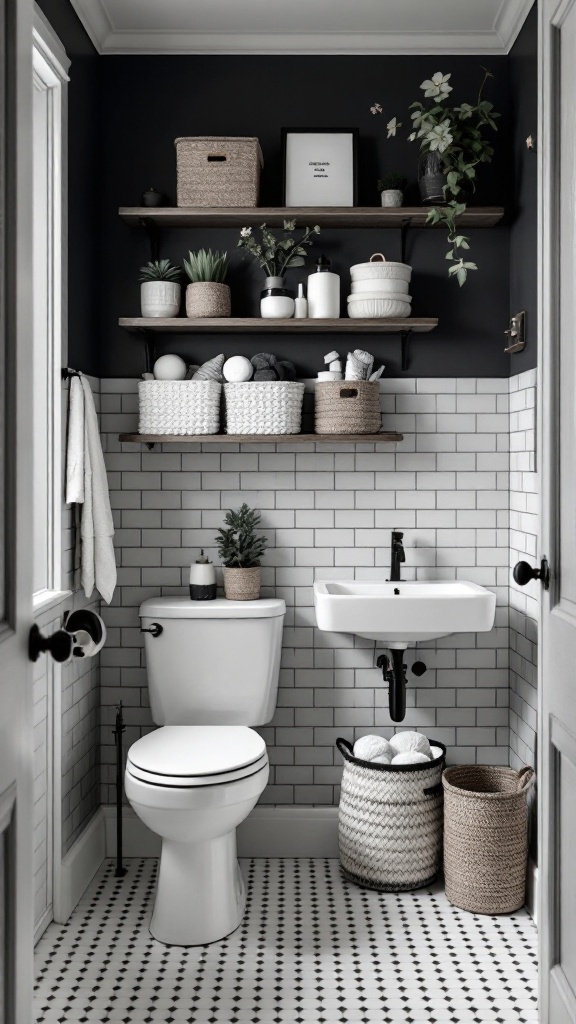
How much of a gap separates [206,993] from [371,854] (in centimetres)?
73

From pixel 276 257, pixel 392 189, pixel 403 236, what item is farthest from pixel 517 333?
pixel 276 257

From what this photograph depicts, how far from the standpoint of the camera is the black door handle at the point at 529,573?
66.8 inches

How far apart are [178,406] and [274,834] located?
152cm

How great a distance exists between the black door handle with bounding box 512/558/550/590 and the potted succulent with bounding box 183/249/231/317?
5.19 feet

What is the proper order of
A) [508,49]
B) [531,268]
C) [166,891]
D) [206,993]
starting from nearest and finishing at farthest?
[206,993]
[166,891]
[531,268]
[508,49]

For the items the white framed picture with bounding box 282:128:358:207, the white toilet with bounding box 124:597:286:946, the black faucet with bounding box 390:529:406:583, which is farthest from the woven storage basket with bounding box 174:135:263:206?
the white toilet with bounding box 124:597:286:946

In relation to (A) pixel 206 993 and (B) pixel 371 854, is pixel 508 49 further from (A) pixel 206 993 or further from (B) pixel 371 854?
(A) pixel 206 993

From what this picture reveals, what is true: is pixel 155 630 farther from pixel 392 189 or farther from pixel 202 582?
pixel 392 189

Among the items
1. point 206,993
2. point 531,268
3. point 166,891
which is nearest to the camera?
point 206,993

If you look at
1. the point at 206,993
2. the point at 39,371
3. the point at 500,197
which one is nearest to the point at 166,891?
the point at 206,993

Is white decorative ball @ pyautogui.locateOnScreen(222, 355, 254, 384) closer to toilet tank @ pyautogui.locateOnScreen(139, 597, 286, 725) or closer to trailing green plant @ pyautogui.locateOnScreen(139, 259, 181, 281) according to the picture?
trailing green plant @ pyautogui.locateOnScreen(139, 259, 181, 281)

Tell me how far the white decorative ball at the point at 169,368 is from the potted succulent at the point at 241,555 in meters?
0.50

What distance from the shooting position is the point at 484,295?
309 centimetres

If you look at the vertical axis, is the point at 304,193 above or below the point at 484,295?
above
